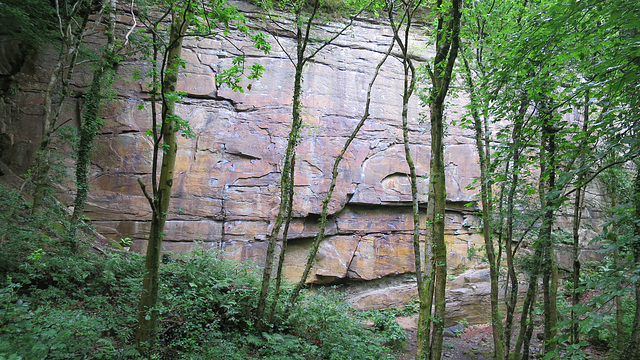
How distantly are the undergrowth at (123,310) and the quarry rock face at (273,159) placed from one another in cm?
365

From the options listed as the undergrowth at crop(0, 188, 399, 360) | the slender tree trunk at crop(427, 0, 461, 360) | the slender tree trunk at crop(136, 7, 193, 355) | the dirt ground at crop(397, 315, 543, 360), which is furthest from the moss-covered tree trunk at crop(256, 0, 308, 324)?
the dirt ground at crop(397, 315, 543, 360)

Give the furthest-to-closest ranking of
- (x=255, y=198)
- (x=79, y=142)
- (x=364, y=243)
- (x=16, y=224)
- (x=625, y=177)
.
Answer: (x=364, y=243) < (x=255, y=198) < (x=625, y=177) < (x=79, y=142) < (x=16, y=224)

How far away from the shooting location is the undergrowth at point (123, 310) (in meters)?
3.44

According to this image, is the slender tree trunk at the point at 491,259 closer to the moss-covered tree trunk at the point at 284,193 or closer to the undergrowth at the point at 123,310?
the undergrowth at the point at 123,310

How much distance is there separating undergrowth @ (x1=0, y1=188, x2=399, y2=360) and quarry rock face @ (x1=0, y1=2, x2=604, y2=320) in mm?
3654

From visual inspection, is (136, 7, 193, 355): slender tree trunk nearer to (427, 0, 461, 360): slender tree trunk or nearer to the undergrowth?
the undergrowth

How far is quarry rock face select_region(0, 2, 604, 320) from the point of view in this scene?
384 inches

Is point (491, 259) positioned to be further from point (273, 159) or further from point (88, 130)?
point (88, 130)

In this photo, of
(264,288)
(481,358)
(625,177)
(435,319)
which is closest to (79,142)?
(264,288)

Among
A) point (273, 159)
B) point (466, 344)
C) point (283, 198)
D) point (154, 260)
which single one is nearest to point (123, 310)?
point (154, 260)

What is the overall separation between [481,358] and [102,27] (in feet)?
48.8

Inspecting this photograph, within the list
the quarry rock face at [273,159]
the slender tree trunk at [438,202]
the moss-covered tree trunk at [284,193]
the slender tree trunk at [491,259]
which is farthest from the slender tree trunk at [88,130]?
the slender tree trunk at [491,259]

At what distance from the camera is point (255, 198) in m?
10.9

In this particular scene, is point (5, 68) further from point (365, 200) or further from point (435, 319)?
point (435, 319)
